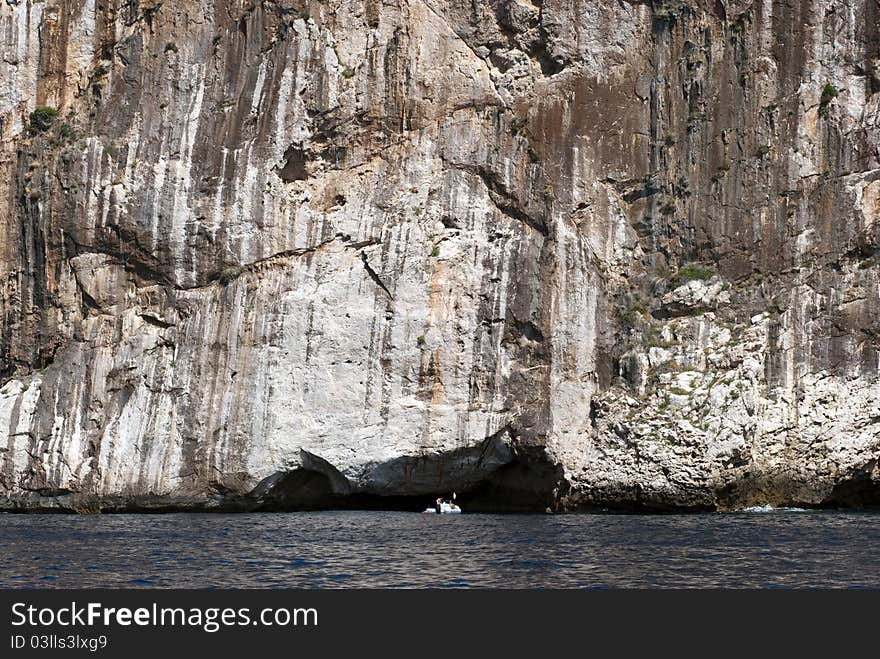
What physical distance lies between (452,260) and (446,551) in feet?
47.8

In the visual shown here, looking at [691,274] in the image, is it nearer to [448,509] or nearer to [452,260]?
[452,260]

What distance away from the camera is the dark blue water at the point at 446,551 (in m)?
21.2

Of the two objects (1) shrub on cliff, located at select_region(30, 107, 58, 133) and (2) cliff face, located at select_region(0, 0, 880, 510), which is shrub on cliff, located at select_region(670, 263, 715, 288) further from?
(1) shrub on cliff, located at select_region(30, 107, 58, 133)

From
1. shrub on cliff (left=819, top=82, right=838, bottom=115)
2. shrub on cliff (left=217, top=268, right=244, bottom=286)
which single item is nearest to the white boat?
shrub on cliff (left=217, top=268, right=244, bottom=286)

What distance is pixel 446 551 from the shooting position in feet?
84.2

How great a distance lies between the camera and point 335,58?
133 ft

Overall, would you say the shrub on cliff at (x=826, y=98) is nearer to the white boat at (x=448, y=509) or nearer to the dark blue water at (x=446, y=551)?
the dark blue water at (x=446, y=551)

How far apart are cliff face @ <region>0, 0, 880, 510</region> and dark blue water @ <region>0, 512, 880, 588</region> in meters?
3.18

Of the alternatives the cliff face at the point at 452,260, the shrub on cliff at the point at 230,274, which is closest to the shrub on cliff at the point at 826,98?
the cliff face at the point at 452,260

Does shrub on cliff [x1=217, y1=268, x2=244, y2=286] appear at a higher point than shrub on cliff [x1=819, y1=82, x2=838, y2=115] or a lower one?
lower

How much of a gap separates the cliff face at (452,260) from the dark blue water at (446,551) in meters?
3.18

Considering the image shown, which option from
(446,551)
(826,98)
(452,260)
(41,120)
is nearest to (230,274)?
(452,260)

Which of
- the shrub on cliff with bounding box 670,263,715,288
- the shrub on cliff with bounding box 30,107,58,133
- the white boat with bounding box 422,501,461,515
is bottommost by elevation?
the white boat with bounding box 422,501,461,515

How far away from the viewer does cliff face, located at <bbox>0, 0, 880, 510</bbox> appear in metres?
37.3
